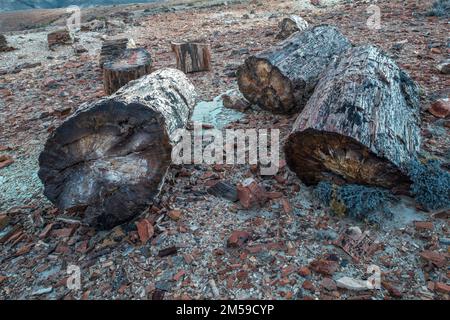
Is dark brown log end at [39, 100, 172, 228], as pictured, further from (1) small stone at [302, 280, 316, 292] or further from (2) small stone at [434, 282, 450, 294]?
(2) small stone at [434, 282, 450, 294]

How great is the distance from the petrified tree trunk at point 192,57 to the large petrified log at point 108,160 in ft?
11.5

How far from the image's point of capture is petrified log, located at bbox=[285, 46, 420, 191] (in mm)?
2805

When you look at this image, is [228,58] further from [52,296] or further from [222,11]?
[222,11]

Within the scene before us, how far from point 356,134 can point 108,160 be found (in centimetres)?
201

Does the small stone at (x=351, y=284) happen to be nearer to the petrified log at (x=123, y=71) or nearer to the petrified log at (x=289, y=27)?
the petrified log at (x=123, y=71)

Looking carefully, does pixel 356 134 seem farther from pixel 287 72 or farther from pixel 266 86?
pixel 266 86

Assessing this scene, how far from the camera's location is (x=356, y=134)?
2.77 meters

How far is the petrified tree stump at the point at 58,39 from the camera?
9.78 metres

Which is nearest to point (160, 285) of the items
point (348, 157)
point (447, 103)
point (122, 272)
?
point (122, 272)

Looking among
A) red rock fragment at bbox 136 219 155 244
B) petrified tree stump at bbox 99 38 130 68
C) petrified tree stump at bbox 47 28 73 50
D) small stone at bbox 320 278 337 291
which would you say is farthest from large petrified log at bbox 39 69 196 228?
petrified tree stump at bbox 47 28 73 50

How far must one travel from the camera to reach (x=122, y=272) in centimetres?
257

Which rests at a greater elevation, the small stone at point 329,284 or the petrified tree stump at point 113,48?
the petrified tree stump at point 113,48

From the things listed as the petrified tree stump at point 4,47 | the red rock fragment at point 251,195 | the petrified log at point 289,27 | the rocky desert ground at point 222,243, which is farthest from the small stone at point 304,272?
the petrified tree stump at point 4,47

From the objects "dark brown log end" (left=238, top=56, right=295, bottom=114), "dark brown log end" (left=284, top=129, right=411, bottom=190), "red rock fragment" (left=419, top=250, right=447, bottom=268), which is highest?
"dark brown log end" (left=238, top=56, right=295, bottom=114)
